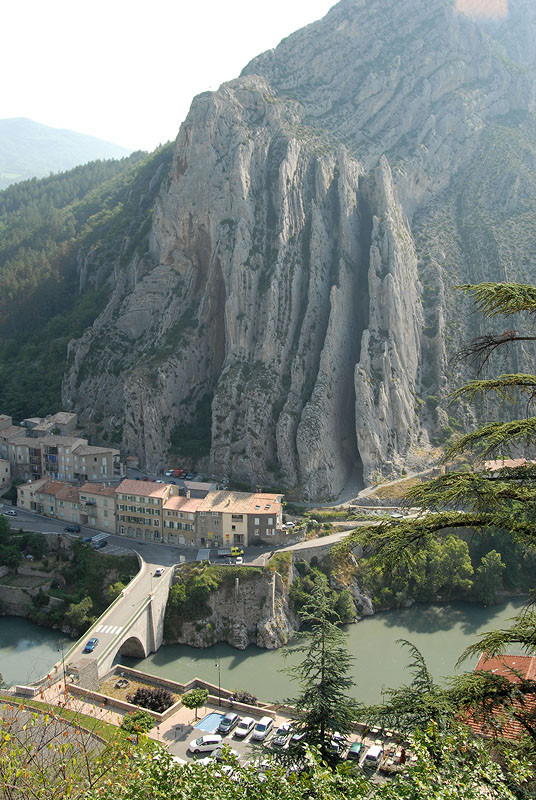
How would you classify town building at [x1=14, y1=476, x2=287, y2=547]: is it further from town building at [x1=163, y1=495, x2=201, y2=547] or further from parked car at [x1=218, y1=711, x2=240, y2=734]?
parked car at [x1=218, y1=711, x2=240, y2=734]

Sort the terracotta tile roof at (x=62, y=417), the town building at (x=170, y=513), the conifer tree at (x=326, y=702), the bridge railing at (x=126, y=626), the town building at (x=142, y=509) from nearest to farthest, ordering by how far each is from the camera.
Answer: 1. the conifer tree at (x=326, y=702)
2. the bridge railing at (x=126, y=626)
3. the town building at (x=170, y=513)
4. the town building at (x=142, y=509)
5. the terracotta tile roof at (x=62, y=417)

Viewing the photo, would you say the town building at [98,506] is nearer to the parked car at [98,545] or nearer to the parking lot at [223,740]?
the parked car at [98,545]

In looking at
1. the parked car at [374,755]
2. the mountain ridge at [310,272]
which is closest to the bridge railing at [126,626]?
the parked car at [374,755]

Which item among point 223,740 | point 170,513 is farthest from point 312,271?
point 223,740

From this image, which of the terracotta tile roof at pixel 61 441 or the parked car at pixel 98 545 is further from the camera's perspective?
the terracotta tile roof at pixel 61 441

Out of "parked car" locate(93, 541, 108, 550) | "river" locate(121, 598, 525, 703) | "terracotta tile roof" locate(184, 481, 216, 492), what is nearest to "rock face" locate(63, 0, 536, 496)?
"terracotta tile roof" locate(184, 481, 216, 492)

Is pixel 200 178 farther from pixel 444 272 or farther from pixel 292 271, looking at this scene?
pixel 444 272
